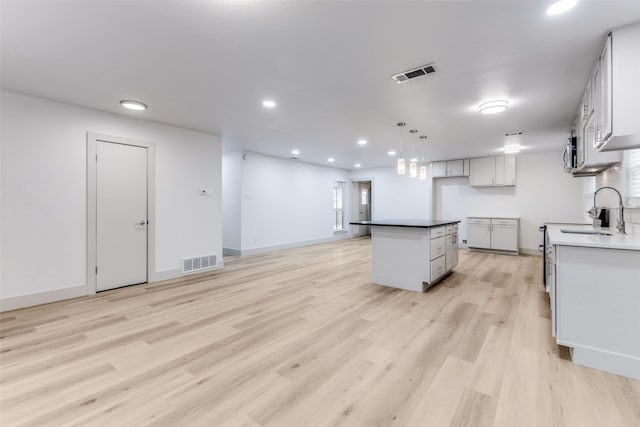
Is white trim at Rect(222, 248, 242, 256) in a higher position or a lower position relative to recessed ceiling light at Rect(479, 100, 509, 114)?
lower

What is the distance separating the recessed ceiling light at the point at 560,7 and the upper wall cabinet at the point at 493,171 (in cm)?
587

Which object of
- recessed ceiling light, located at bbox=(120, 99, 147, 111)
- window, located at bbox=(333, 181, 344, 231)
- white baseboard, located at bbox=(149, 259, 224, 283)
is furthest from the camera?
window, located at bbox=(333, 181, 344, 231)

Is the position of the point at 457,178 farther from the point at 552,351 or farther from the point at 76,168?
the point at 76,168

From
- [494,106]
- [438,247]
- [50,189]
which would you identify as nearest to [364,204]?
[438,247]

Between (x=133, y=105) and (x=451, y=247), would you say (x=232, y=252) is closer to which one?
(x=133, y=105)

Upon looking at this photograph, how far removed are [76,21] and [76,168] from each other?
2397 mm

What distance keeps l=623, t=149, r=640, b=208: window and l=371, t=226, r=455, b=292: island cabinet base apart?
1.95 meters

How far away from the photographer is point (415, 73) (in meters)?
2.71

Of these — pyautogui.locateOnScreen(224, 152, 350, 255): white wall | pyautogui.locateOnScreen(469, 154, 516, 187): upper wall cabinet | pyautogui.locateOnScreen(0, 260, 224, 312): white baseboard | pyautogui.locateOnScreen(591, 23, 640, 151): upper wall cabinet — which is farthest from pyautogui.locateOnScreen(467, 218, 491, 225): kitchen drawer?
pyautogui.locateOnScreen(0, 260, 224, 312): white baseboard

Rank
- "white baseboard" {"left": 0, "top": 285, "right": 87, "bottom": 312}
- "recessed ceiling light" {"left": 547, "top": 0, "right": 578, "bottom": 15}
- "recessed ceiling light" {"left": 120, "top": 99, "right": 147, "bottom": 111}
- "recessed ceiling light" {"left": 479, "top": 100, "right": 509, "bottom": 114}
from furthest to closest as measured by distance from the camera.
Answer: "recessed ceiling light" {"left": 120, "top": 99, "right": 147, "bottom": 111} → "recessed ceiling light" {"left": 479, "top": 100, "right": 509, "bottom": 114} → "white baseboard" {"left": 0, "top": 285, "right": 87, "bottom": 312} → "recessed ceiling light" {"left": 547, "top": 0, "right": 578, "bottom": 15}

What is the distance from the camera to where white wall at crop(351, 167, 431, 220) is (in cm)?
842

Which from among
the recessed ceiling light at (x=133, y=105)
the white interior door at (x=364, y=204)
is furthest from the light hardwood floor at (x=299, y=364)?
the white interior door at (x=364, y=204)

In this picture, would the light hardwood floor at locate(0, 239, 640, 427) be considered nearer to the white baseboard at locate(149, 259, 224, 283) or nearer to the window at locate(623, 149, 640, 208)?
the white baseboard at locate(149, 259, 224, 283)

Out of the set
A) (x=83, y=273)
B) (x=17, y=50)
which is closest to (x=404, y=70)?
(x=17, y=50)
